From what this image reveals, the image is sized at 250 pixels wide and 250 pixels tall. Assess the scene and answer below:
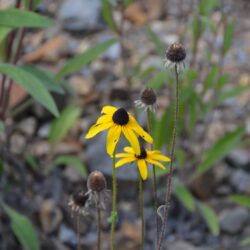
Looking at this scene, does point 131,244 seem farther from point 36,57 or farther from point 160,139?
point 36,57

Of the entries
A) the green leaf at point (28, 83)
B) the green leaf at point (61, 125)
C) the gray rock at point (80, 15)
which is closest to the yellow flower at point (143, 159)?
the green leaf at point (28, 83)

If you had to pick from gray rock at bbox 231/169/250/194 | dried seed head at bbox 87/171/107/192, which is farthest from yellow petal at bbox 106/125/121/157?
gray rock at bbox 231/169/250/194

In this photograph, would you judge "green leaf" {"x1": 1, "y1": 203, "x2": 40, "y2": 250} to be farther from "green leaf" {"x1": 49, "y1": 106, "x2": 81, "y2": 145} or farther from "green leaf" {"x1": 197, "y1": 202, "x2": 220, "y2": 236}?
"green leaf" {"x1": 197, "y1": 202, "x2": 220, "y2": 236}

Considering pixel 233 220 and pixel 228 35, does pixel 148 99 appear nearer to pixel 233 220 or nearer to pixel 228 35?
pixel 228 35

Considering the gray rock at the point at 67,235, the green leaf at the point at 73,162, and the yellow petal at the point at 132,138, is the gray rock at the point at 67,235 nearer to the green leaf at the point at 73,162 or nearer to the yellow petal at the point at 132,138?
the green leaf at the point at 73,162

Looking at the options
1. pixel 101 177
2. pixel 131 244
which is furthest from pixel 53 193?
pixel 101 177
